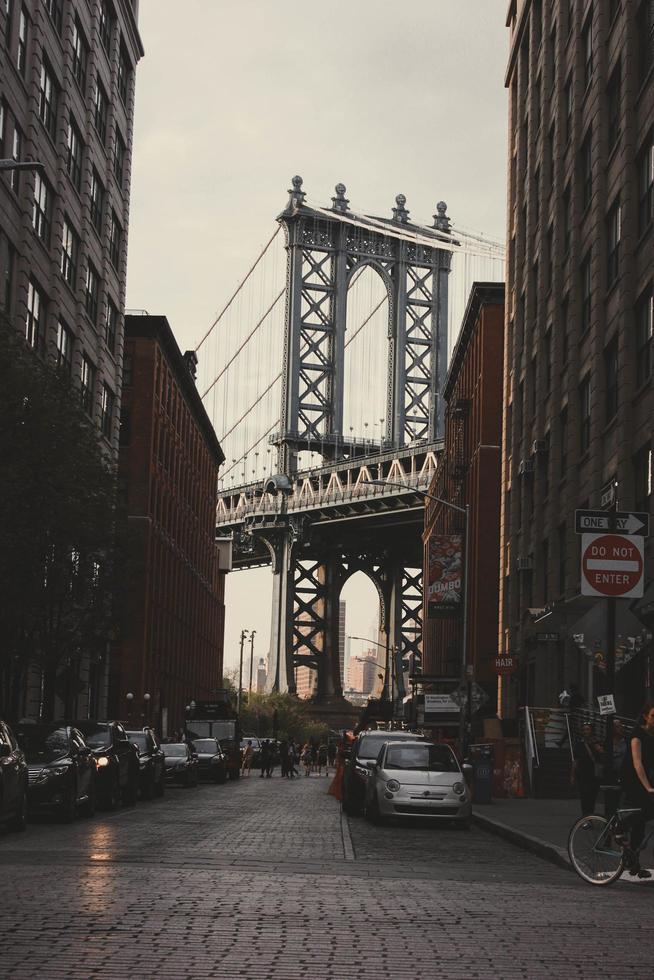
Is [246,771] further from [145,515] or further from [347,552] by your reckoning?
[347,552]

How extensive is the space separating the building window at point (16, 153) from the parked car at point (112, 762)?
18.8m

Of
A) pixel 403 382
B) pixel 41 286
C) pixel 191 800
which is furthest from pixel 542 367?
pixel 403 382

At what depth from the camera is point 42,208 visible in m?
46.2

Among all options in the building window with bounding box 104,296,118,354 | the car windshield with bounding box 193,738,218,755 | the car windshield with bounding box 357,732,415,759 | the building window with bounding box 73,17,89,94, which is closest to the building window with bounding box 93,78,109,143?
the building window with bounding box 73,17,89,94

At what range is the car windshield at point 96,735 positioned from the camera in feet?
92.8

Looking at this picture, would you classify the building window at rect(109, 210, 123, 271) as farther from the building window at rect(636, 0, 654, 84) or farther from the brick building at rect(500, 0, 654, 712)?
the building window at rect(636, 0, 654, 84)

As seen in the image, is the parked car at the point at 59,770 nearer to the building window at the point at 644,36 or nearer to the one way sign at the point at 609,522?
the one way sign at the point at 609,522

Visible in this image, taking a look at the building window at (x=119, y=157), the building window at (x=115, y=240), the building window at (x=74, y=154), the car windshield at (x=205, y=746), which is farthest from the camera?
the building window at (x=119, y=157)

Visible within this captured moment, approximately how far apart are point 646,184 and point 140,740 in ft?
56.3

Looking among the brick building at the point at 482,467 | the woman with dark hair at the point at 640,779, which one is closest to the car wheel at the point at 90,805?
the woman with dark hair at the point at 640,779

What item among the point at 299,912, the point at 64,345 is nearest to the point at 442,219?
the point at 64,345

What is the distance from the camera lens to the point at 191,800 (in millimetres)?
34625

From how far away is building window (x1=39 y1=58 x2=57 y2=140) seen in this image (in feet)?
151

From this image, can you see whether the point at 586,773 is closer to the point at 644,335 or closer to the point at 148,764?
the point at 644,335
